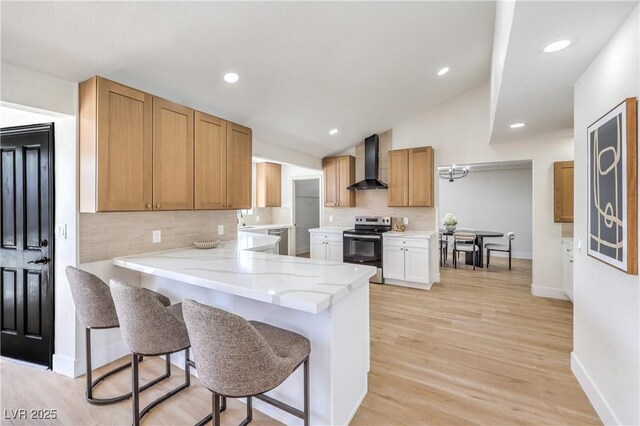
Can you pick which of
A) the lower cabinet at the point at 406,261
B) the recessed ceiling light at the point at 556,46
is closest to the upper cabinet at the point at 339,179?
the lower cabinet at the point at 406,261

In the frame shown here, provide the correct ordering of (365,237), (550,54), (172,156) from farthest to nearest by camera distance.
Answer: (365,237) < (172,156) < (550,54)

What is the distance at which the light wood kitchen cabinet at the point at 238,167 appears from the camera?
3.07 m

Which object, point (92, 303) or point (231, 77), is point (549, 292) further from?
point (92, 303)

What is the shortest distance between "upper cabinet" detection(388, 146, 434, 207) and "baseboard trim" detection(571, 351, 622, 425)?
2.89m

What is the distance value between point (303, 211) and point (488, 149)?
14.4 feet

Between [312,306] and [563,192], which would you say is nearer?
[312,306]

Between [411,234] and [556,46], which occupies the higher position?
[556,46]

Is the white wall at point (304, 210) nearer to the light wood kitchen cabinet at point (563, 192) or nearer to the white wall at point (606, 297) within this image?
the light wood kitchen cabinet at point (563, 192)

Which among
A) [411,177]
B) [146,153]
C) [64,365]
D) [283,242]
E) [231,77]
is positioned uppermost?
[231,77]

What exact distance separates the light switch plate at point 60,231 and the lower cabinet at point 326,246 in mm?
3833

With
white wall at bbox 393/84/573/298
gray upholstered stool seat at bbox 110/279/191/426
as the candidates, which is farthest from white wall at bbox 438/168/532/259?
gray upholstered stool seat at bbox 110/279/191/426

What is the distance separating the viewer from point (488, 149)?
4.56m

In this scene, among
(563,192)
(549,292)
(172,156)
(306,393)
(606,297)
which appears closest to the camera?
(306,393)

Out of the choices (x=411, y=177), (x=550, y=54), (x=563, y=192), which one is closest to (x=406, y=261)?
(x=411, y=177)
